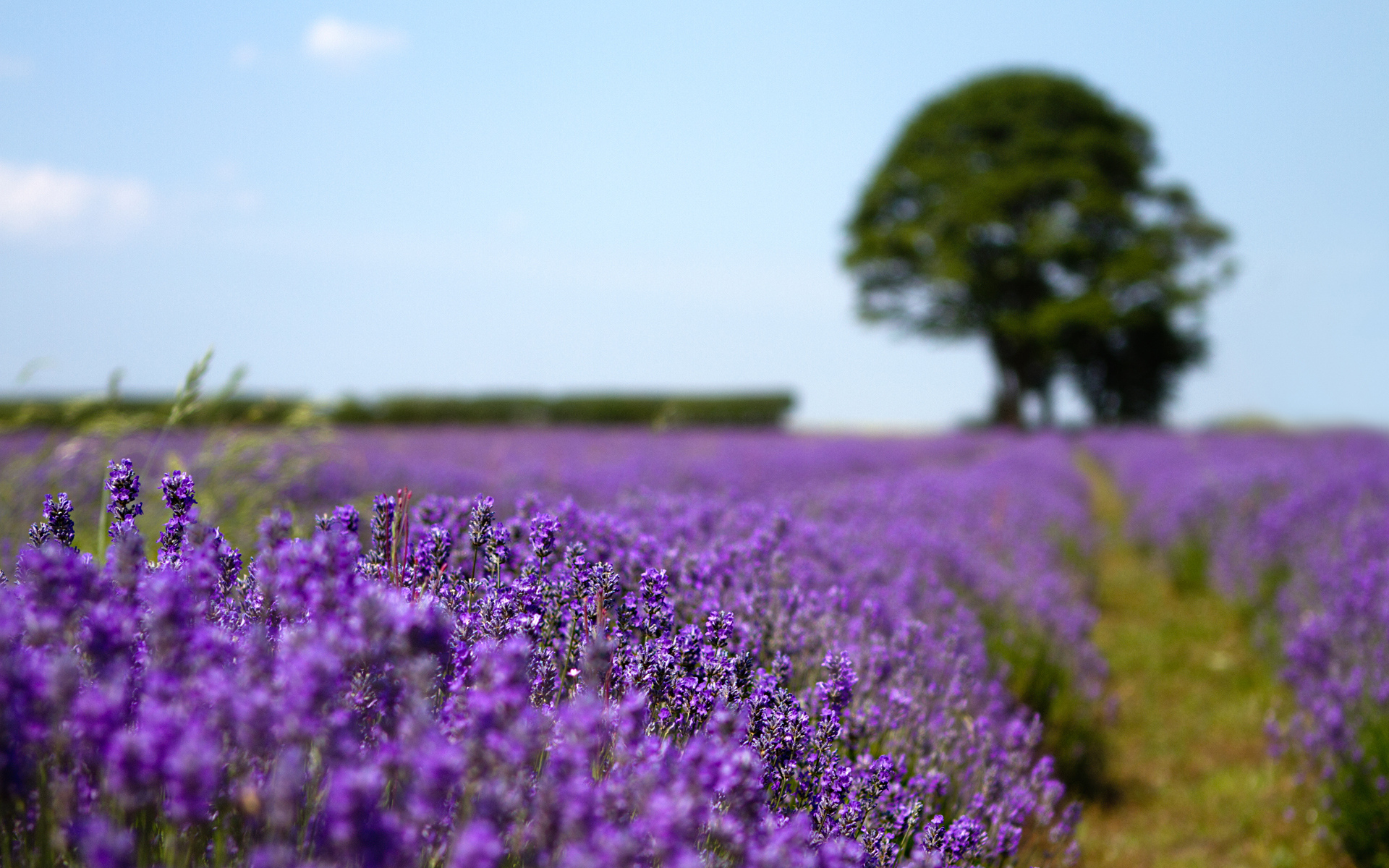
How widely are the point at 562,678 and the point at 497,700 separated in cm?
86

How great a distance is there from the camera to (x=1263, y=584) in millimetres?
6520

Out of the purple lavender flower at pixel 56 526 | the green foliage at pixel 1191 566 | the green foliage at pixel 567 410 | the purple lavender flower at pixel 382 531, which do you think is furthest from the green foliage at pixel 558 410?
the purple lavender flower at pixel 56 526

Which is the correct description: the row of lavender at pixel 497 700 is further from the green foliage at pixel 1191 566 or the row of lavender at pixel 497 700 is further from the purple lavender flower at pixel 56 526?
the green foliage at pixel 1191 566

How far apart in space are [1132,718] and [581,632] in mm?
4412

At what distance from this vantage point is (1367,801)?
3590 millimetres

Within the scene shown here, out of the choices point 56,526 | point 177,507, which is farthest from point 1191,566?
point 56,526

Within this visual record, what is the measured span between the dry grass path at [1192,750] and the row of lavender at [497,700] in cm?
74

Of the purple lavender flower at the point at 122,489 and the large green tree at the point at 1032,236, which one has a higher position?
the large green tree at the point at 1032,236

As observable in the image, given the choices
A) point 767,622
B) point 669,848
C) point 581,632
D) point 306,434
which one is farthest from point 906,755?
point 306,434

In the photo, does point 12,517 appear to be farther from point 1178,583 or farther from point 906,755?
point 1178,583

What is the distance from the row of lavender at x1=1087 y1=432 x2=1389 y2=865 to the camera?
3750mm

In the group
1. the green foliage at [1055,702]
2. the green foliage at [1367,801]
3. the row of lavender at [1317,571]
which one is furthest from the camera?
the green foliage at [1055,702]

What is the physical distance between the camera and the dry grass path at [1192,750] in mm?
3943

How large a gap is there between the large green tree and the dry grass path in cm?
1727
